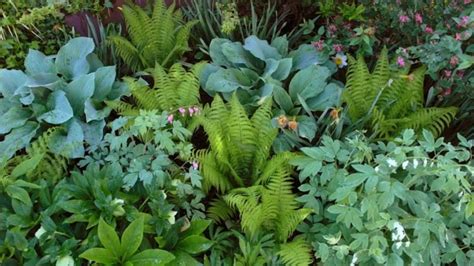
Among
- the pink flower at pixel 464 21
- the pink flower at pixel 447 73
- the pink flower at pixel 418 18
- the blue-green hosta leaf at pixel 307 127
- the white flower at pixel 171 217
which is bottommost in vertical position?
the white flower at pixel 171 217

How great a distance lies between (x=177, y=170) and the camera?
6.57 ft

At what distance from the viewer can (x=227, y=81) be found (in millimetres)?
2379

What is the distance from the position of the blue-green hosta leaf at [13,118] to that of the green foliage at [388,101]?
4.47ft

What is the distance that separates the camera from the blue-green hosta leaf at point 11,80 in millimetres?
2350

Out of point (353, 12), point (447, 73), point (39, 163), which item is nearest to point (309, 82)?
point (353, 12)

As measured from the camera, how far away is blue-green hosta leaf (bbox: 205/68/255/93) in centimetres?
235

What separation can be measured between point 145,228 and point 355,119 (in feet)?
3.34

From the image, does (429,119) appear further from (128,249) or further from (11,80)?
(11,80)

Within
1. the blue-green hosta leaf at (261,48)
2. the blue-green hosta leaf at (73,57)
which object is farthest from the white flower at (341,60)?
the blue-green hosta leaf at (73,57)

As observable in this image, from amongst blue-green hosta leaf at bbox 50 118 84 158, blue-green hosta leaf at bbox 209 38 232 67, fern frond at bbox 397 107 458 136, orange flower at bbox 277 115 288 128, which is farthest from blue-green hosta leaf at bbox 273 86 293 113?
blue-green hosta leaf at bbox 50 118 84 158

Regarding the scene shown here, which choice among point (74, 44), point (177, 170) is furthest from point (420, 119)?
point (74, 44)

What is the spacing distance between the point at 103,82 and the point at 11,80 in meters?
0.41

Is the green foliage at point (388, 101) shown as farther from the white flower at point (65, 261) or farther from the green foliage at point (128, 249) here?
the white flower at point (65, 261)

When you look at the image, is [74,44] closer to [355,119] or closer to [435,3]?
[355,119]
